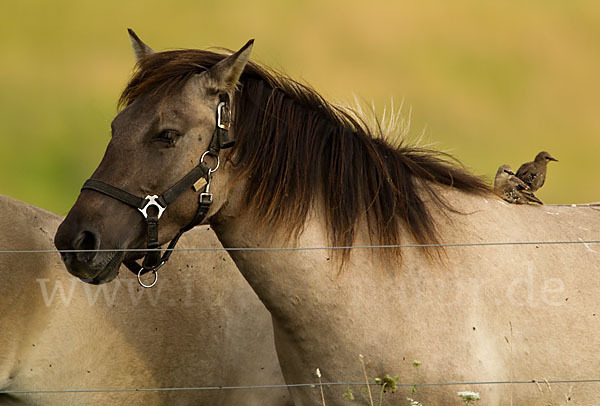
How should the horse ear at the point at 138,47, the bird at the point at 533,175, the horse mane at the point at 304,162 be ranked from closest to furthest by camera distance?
the horse mane at the point at 304,162, the horse ear at the point at 138,47, the bird at the point at 533,175

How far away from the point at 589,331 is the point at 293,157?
1.73m

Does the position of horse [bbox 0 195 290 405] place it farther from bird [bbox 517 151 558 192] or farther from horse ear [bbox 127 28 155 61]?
bird [bbox 517 151 558 192]

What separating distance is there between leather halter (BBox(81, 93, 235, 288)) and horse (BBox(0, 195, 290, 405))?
3.73ft

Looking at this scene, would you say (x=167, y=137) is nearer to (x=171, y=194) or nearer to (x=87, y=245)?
(x=171, y=194)

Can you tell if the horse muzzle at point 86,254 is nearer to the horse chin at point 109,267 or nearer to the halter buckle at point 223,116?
the horse chin at point 109,267

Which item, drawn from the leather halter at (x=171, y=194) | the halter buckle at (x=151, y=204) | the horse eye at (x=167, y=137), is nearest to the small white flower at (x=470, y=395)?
the leather halter at (x=171, y=194)

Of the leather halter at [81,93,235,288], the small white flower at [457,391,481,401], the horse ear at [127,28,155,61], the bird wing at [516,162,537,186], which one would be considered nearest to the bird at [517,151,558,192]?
the bird wing at [516,162,537,186]

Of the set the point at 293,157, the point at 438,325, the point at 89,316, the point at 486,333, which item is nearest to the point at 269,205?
the point at 293,157

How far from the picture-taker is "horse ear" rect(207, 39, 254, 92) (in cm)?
343

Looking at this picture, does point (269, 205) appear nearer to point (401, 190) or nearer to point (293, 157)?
point (293, 157)

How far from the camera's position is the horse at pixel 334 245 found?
343 cm

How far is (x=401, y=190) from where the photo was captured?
382 centimetres

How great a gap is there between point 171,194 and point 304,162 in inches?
27.6

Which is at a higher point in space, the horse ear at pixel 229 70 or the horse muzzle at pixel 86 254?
the horse ear at pixel 229 70
